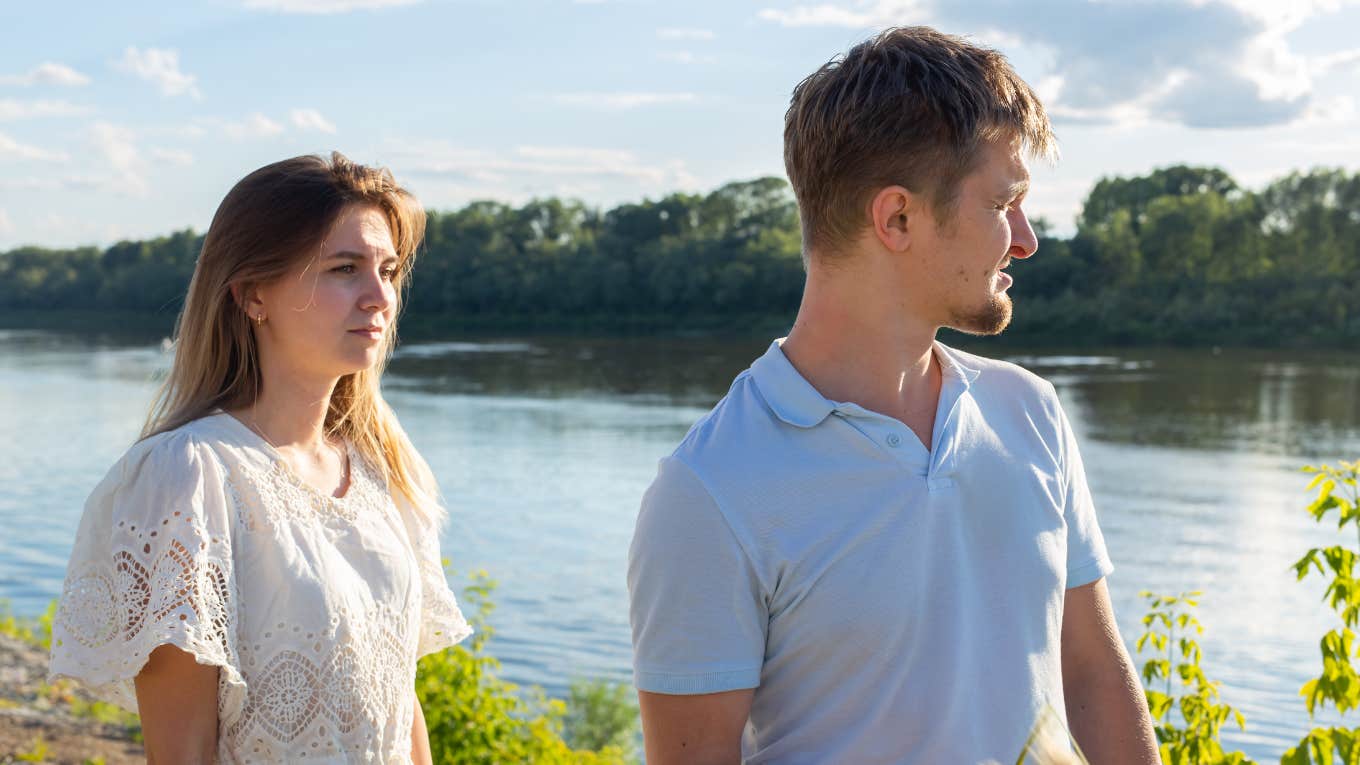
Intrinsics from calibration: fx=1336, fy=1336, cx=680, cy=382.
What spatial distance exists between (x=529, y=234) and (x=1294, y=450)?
69230 mm

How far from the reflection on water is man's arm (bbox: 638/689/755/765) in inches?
69.0

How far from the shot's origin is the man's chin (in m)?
1.63

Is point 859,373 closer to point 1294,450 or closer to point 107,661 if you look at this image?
point 107,661

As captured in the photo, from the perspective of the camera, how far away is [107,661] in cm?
189

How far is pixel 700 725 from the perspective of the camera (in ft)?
4.96

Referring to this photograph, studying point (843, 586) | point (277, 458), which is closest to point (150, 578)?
point (277, 458)

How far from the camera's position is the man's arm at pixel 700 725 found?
151 cm

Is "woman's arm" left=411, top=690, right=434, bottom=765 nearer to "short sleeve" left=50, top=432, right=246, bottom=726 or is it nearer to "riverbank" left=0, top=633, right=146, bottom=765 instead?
"short sleeve" left=50, top=432, right=246, bottom=726

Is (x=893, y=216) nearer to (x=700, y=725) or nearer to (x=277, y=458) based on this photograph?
(x=700, y=725)

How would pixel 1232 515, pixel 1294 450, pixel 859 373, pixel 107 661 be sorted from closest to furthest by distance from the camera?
1. pixel 859 373
2. pixel 107 661
3. pixel 1232 515
4. pixel 1294 450

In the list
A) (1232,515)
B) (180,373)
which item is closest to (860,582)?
(180,373)

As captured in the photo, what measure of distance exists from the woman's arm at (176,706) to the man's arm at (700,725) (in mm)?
738

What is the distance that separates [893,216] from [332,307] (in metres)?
0.98

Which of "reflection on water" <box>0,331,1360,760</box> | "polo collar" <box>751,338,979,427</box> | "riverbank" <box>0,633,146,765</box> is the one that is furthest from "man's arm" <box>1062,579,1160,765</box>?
"riverbank" <box>0,633,146,765</box>
